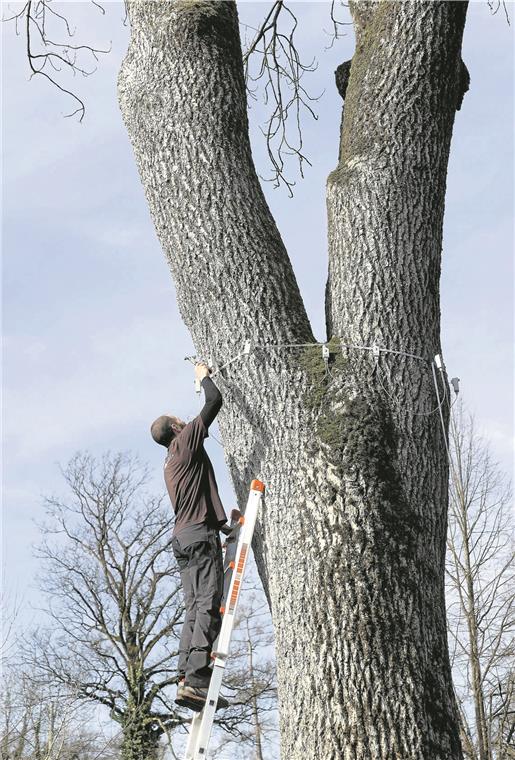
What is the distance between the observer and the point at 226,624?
4102 millimetres

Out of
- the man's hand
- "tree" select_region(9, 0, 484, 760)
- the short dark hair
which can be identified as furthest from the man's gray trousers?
the man's hand

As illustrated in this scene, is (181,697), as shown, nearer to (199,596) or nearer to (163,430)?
(199,596)

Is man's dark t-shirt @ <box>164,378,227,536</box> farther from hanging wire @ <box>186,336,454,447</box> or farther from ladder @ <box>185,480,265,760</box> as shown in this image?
hanging wire @ <box>186,336,454,447</box>

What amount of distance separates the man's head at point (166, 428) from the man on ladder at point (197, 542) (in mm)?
131

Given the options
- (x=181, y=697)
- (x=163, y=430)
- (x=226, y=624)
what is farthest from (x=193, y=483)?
(x=181, y=697)

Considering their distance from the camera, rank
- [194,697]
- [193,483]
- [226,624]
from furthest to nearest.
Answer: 1. [193,483]
2. [226,624]
3. [194,697]

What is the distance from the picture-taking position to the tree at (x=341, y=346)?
347 centimetres

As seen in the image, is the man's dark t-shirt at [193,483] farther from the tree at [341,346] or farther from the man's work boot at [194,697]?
the man's work boot at [194,697]

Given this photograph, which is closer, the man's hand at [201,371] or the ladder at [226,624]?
the ladder at [226,624]

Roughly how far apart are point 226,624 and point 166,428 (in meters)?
1.25

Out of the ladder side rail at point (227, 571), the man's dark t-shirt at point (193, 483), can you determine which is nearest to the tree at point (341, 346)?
the ladder side rail at point (227, 571)

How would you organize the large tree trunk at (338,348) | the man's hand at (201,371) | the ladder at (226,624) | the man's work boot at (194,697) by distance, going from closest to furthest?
the large tree trunk at (338,348) → the ladder at (226,624) → the man's work boot at (194,697) → the man's hand at (201,371)

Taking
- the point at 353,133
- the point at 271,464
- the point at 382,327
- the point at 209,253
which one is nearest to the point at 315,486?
the point at 271,464

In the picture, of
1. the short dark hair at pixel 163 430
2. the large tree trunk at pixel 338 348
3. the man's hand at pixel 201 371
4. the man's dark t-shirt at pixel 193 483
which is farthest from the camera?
the short dark hair at pixel 163 430
